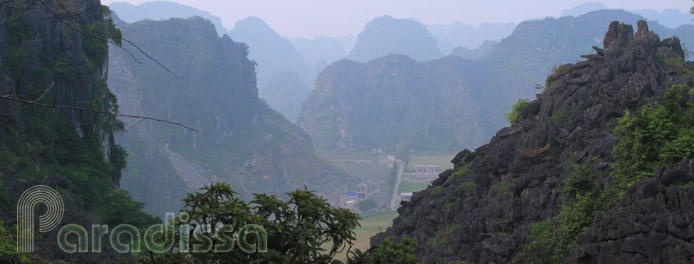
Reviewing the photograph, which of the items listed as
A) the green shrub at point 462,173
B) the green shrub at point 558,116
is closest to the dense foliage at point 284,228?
the green shrub at point 558,116

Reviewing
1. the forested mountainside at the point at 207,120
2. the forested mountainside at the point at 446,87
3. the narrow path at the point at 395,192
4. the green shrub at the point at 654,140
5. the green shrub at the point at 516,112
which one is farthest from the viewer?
the forested mountainside at the point at 446,87

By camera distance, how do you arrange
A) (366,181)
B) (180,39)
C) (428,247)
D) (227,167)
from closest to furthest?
1. (428,247)
2. (227,167)
3. (366,181)
4. (180,39)

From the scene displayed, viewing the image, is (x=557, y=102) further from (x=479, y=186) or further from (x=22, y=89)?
(x=22, y=89)

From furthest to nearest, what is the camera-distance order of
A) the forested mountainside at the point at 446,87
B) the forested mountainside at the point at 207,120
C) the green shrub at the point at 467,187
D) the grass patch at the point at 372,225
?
the forested mountainside at the point at 446,87 < the forested mountainside at the point at 207,120 < the grass patch at the point at 372,225 < the green shrub at the point at 467,187

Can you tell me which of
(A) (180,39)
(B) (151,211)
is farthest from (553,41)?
(B) (151,211)

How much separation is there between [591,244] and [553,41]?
511 ft

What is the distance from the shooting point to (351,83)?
509ft

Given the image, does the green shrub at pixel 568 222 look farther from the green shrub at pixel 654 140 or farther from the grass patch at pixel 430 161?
the grass patch at pixel 430 161

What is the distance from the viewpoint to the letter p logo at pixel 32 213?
6.59 meters

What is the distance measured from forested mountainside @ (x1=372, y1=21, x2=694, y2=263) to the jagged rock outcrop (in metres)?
0.02

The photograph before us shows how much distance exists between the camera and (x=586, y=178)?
11.6 m

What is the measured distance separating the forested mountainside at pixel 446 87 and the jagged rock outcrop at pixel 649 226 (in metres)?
129

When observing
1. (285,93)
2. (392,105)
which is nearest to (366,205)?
(392,105)

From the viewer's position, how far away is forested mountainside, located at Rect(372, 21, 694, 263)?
9180 mm
